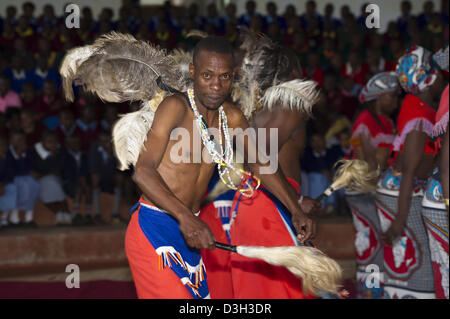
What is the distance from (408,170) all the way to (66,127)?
16.5 ft

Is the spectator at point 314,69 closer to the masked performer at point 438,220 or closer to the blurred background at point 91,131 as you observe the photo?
the blurred background at point 91,131

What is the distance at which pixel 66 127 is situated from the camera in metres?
7.46

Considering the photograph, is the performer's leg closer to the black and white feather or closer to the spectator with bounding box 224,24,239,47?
the black and white feather

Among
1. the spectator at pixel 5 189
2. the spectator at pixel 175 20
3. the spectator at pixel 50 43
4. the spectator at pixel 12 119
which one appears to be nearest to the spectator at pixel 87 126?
the spectator at pixel 12 119

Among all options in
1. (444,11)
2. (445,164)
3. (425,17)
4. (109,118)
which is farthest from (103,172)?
(444,11)

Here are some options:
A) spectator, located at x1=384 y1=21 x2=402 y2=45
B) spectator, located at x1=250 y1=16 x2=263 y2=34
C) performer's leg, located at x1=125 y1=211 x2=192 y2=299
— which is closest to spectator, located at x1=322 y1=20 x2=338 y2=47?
spectator, located at x1=384 y1=21 x2=402 y2=45

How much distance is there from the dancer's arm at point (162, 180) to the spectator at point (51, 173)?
173 inches

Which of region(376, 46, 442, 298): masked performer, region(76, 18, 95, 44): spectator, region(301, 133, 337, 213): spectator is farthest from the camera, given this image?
region(76, 18, 95, 44): spectator

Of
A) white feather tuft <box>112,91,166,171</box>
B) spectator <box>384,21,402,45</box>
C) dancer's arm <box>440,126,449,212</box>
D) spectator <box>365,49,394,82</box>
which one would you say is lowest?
dancer's arm <box>440,126,449,212</box>

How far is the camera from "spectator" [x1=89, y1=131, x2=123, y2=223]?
273 inches

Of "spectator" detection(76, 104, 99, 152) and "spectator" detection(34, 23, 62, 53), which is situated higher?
"spectator" detection(34, 23, 62, 53)

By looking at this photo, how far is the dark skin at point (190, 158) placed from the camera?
7.97 feet

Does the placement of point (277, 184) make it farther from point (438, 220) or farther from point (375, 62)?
point (375, 62)

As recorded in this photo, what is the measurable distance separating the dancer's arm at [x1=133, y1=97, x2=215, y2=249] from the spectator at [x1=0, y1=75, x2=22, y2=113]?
5731 mm
